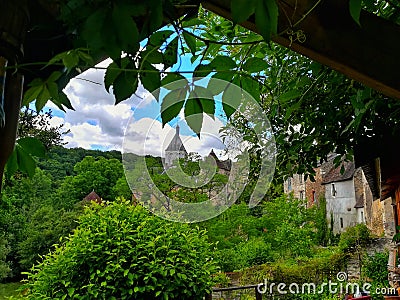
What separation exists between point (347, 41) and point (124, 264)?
6.14ft

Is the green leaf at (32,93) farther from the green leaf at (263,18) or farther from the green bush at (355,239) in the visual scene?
the green bush at (355,239)

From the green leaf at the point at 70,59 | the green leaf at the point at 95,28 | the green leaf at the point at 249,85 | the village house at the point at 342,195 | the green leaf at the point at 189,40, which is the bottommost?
the green leaf at the point at 95,28

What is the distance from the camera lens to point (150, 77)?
0.31 meters

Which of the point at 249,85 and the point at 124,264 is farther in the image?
the point at 124,264

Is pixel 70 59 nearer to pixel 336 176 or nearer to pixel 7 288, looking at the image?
pixel 7 288

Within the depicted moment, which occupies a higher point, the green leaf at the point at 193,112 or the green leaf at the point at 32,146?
the green leaf at the point at 193,112

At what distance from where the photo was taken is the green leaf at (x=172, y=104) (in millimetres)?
327

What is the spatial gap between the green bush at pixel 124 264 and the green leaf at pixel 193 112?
1.79 m

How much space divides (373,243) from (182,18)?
7449mm

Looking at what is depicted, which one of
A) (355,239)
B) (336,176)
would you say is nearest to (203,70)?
(355,239)

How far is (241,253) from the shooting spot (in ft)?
19.4

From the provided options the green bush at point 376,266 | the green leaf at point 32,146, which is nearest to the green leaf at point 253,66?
the green leaf at point 32,146

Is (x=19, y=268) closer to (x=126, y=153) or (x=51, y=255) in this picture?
(x=51, y=255)

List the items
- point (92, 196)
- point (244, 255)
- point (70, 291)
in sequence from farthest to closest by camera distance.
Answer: point (244, 255), point (92, 196), point (70, 291)
